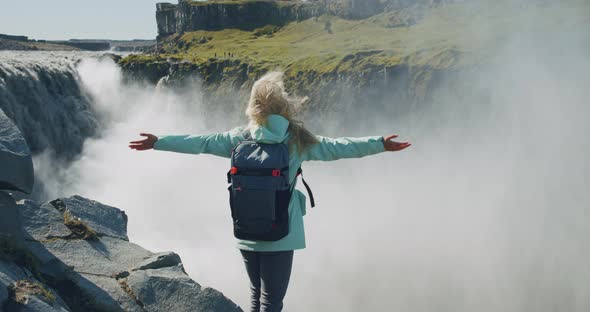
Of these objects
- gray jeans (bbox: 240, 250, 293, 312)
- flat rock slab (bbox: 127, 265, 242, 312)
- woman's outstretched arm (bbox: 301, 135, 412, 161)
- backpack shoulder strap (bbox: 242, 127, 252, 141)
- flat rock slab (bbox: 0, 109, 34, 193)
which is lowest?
flat rock slab (bbox: 127, 265, 242, 312)

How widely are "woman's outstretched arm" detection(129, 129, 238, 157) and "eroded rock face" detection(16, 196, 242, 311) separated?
178 cm

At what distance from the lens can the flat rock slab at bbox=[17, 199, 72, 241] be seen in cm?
712

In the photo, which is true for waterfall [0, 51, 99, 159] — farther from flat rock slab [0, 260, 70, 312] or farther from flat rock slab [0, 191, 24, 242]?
flat rock slab [0, 260, 70, 312]

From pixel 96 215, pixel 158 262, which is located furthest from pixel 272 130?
pixel 96 215

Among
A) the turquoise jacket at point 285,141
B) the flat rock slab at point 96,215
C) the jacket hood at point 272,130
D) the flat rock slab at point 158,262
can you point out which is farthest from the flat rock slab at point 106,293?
the jacket hood at point 272,130

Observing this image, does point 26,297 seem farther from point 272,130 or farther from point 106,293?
point 272,130

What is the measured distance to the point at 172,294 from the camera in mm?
6875

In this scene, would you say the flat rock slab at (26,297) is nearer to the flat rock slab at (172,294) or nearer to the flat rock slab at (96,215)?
the flat rock slab at (172,294)

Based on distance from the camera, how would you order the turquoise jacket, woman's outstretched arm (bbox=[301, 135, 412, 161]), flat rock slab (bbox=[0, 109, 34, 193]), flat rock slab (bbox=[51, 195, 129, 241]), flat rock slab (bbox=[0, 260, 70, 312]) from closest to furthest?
the turquoise jacket < flat rock slab (bbox=[0, 260, 70, 312]) < woman's outstretched arm (bbox=[301, 135, 412, 161]) < flat rock slab (bbox=[0, 109, 34, 193]) < flat rock slab (bbox=[51, 195, 129, 241])

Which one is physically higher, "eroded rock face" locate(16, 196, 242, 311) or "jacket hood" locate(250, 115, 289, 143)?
"jacket hood" locate(250, 115, 289, 143)

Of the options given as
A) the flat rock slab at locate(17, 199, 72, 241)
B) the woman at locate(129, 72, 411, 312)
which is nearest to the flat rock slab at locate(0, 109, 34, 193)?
the flat rock slab at locate(17, 199, 72, 241)

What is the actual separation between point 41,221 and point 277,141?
11.6 feet

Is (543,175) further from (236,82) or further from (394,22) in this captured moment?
(394,22)

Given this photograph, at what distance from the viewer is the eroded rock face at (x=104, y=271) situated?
6.55 meters
